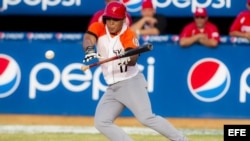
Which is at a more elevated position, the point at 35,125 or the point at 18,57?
the point at 18,57

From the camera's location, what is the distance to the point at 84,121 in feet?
47.7

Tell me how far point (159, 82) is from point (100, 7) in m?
2.12

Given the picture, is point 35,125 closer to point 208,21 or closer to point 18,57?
point 18,57

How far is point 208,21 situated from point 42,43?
9.53 feet

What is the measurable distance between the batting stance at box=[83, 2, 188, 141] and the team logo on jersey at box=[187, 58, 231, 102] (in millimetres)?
3983

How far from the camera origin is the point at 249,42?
48.3ft

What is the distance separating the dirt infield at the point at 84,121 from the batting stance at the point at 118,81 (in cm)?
376

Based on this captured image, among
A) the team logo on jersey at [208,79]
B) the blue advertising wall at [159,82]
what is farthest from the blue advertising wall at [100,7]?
the team logo on jersey at [208,79]

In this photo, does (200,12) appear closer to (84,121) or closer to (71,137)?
(84,121)

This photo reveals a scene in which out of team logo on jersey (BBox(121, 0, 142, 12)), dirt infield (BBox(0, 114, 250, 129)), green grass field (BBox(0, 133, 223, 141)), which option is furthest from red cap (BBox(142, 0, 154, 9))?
green grass field (BBox(0, 133, 223, 141))

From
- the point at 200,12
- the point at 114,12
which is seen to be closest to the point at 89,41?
the point at 114,12

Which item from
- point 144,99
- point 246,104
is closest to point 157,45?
point 246,104

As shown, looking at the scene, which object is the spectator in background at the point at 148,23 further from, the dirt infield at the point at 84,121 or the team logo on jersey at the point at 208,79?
the dirt infield at the point at 84,121

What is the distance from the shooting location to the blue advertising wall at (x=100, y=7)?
52.1 ft
